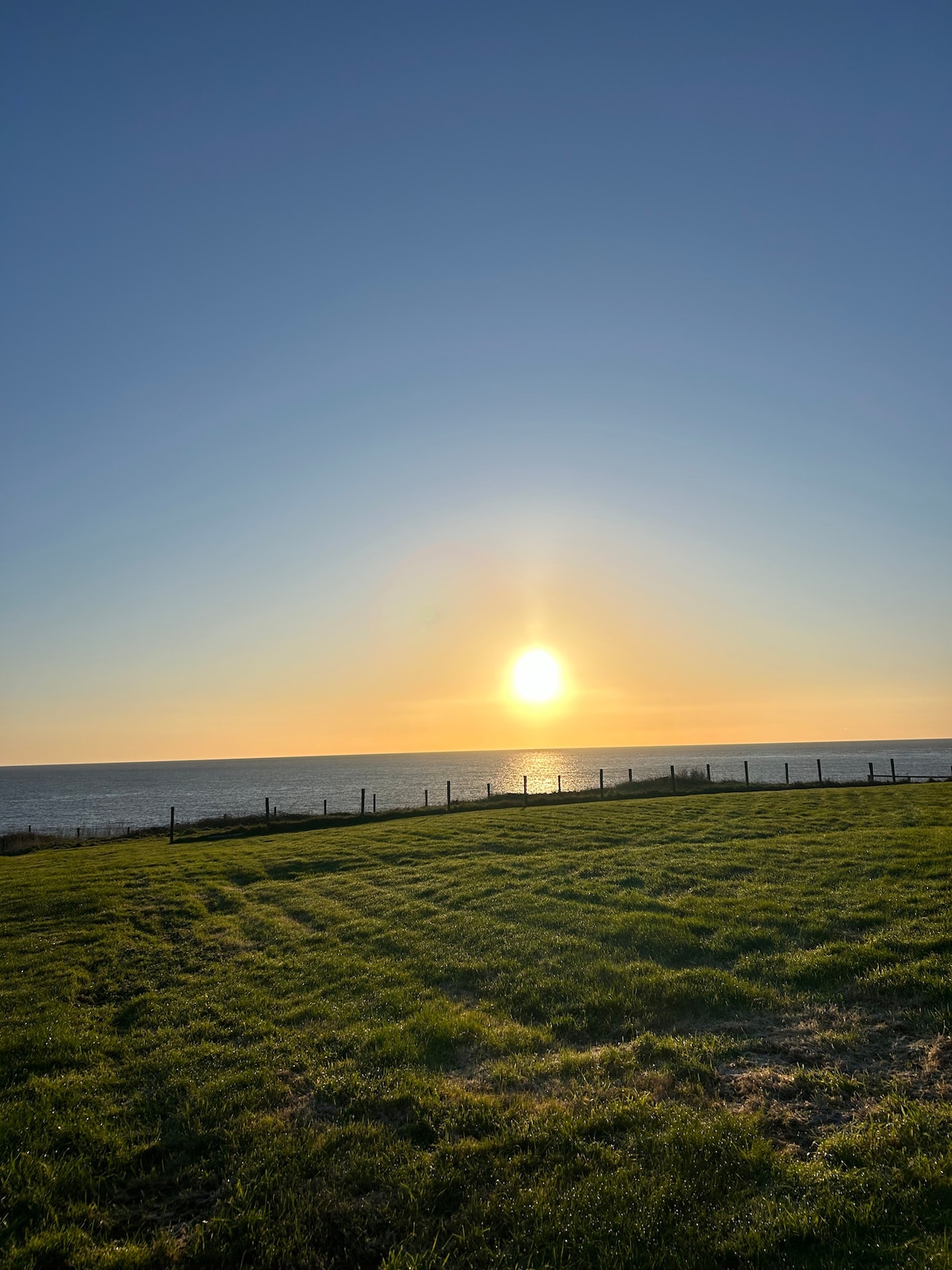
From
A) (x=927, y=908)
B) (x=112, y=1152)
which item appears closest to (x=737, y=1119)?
(x=112, y=1152)

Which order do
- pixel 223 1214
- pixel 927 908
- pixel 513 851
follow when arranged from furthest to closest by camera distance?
pixel 513 851
pixel 927 908
pixel 223 1214

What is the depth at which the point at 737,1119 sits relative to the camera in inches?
287

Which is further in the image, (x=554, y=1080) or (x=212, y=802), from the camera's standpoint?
(x=212, y=802)

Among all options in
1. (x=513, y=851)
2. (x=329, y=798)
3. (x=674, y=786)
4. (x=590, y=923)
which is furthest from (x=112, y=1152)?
(x=329, y=798)

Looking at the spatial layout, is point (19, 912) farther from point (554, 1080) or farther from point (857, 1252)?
point (857, 1252)

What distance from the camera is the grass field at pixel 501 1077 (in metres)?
6.02

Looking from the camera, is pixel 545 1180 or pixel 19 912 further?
pixel 19 912

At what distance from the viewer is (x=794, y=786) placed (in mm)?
53062

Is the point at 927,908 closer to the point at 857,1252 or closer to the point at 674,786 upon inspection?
the point at 857,1252

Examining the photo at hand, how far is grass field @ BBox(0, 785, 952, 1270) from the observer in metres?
6.02

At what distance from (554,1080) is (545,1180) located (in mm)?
2185

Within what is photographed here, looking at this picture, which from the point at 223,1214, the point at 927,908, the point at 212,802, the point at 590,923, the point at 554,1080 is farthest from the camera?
the point at 212,802

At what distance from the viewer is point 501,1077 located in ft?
29.2

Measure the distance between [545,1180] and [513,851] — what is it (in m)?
20.8
